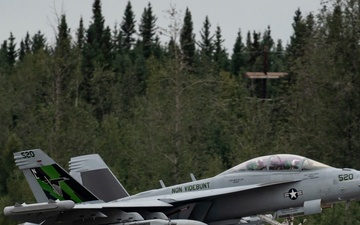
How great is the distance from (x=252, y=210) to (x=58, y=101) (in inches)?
807

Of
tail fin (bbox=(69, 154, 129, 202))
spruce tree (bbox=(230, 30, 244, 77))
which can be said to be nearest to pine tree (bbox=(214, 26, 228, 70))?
spruce tree (bbox=(230, 30, 244, 77))

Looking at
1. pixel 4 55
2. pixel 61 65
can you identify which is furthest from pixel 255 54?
pixel 61 65

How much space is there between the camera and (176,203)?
21453 millimetres

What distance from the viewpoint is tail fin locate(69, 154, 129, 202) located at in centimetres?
2366

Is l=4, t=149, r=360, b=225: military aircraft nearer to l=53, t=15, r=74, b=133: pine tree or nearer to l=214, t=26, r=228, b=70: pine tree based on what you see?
l=53, t=15, r=74, b=133: pine tree

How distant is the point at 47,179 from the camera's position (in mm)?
21797

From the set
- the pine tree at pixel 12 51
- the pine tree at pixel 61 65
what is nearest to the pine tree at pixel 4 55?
the pine tree at pixel 12 51

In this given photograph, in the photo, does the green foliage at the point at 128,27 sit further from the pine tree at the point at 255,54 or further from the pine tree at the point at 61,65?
the pine tree at the point at 61,65

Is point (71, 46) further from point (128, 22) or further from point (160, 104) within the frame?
point (128, 22)

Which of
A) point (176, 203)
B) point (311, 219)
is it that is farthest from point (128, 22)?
point (176, 203)

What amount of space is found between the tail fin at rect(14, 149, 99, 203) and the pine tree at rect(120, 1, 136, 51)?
207 feet

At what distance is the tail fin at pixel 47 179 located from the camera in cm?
2173

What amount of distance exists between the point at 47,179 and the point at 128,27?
66.5 m

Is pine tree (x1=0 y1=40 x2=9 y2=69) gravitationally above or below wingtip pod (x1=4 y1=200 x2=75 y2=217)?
above
